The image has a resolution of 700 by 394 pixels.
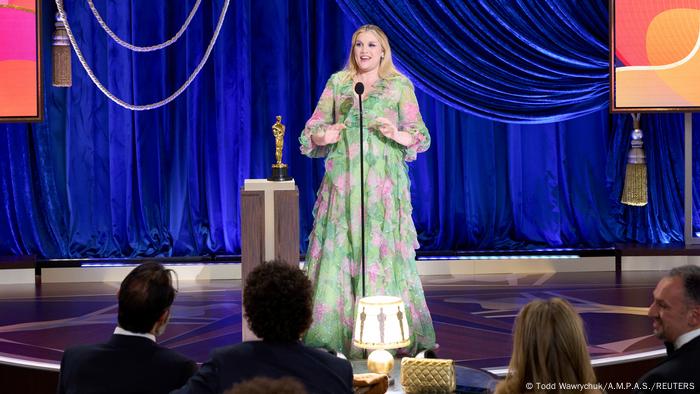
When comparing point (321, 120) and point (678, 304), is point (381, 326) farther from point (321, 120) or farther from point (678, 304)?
point (678, 304)

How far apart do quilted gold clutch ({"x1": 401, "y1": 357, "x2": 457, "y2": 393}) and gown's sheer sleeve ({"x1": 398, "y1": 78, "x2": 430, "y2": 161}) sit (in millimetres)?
1649

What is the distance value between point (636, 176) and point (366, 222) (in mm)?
3065

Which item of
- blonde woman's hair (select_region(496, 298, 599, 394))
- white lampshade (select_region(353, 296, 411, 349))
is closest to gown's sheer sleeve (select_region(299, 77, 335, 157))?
white lampshade (select_region(353, 296, 411, 349))

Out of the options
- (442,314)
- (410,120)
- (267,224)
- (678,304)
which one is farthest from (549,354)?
(442,314)

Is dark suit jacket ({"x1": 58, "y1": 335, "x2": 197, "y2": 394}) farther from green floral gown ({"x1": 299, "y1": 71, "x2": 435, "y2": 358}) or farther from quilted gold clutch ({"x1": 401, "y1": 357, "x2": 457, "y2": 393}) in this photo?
green floral gown ({"x1": 299, "y1": 71, "x2": 435, "y2": 358})

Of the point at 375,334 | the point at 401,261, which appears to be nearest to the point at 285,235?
the point at 401,261

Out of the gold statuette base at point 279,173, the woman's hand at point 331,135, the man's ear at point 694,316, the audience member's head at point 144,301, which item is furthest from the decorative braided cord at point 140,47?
the man's ear at point 694,316

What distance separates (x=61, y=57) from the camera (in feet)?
24.2

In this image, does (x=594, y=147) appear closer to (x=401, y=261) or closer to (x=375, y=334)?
(x=401, y=261)

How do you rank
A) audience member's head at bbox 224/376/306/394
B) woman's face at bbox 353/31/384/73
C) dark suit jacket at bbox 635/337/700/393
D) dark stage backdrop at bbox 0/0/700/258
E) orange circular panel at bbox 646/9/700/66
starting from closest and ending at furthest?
audience member's head at bbox 224/376/306/394
dark suit jacket at bbox 635/337/700/393
woman's face at bbox 353/31/384/73
orange circular panel at bbox 646/9/700/66
dark stage backdrop at bbox 0/0/700/258

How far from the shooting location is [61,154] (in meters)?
8.02

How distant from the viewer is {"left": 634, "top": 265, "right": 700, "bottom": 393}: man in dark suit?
2.94m

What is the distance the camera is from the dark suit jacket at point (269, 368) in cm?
281

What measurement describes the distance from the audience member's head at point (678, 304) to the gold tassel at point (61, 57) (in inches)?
198
